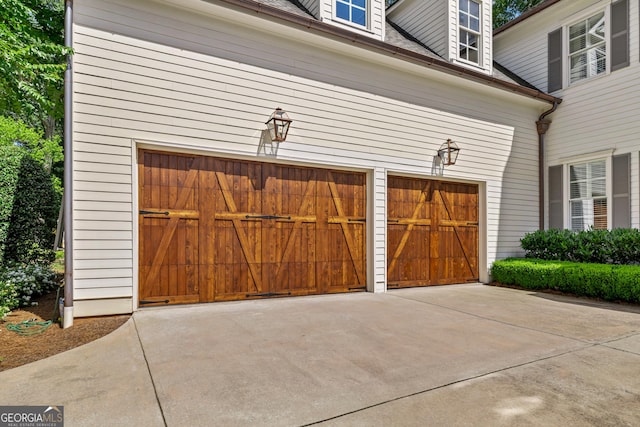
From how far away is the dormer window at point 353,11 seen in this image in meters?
6.21

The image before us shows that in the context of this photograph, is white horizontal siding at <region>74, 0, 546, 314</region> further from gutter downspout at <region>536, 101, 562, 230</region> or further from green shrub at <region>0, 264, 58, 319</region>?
gutter downspout at <region>536, 101, 562, 230</region>

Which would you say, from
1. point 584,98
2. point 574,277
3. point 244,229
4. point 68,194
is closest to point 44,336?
point 68,194

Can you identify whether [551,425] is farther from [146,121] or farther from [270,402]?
[146,121]

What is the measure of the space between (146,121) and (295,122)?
210cm

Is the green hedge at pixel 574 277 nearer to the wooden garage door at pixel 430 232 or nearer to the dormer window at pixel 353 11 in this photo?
the wooden garage door at pixel 430 232

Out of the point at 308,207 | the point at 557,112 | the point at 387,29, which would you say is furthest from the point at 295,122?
the point at 557,112

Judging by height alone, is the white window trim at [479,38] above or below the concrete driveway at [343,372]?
above

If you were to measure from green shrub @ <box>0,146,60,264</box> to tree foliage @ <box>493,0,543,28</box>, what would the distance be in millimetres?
15619

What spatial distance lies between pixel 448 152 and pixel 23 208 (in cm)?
773

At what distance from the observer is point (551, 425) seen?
6.50 feet

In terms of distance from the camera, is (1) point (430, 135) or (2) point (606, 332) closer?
(2) point (606, 332)

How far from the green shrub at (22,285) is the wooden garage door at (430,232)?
5416mm

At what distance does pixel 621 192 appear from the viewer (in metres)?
7.07

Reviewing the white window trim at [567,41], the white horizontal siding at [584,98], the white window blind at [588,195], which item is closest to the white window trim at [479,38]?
the white horizontal siding at [584,98]
